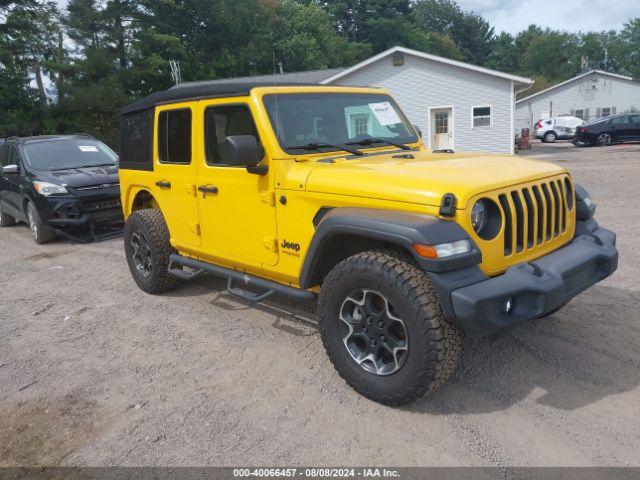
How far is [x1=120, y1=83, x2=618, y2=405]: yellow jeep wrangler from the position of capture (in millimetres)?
2984

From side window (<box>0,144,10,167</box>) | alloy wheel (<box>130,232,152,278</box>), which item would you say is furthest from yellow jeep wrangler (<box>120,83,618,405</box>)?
side window (<box>0,144,10,167</box>)

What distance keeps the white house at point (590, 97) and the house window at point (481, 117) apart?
23277 mm

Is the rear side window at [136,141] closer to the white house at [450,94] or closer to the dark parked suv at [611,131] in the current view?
the white house at [450,94]

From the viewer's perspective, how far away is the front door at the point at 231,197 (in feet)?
13.2

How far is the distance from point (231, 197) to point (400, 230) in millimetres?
1726

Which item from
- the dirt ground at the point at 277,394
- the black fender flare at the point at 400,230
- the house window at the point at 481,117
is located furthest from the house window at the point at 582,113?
the black fender flare at the point at 400,230

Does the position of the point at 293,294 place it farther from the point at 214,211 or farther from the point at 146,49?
the point at 146,49

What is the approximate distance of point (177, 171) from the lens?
488 centimetres

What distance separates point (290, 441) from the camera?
3.05m

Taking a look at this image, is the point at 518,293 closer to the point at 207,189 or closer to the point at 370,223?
the point at 370,223

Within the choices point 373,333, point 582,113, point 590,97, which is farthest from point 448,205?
point 590,97

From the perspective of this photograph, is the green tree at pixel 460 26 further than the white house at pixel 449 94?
Yes

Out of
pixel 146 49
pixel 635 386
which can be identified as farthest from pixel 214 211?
pixel 146 49

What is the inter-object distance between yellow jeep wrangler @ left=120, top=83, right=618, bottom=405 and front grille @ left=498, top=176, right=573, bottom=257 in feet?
0.03
